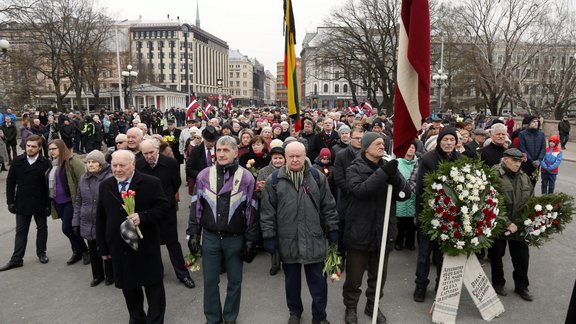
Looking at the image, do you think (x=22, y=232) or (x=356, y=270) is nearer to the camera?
(x=356, y=270)

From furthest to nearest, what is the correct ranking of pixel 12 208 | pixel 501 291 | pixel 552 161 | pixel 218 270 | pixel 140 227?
pixel 552 161 < pixel 12 208 < pixel 501 291 < pixel 218 270 < pixel 140 227

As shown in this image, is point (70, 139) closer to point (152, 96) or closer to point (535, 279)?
point (535, 279)

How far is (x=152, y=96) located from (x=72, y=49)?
2332 centimetres

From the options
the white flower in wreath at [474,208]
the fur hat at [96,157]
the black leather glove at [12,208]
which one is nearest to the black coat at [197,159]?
the fur hat at [96,157]

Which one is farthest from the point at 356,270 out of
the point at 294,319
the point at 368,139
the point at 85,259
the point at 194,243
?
the point at 85,259

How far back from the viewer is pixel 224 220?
3916 mm

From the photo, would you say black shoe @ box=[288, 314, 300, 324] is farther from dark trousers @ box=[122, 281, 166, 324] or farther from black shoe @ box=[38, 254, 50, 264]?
black shoe @ box=[38, 254, 50, 264]

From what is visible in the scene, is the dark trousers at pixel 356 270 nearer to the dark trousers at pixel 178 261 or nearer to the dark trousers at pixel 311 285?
the dark trousers at pixel 311 285

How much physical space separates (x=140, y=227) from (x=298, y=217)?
4.87ft

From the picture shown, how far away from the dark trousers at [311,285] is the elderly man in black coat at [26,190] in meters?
3.98

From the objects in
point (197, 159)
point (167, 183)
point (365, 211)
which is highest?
point (197, 159)

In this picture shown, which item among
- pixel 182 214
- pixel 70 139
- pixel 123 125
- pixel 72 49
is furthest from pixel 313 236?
pixel 72 49

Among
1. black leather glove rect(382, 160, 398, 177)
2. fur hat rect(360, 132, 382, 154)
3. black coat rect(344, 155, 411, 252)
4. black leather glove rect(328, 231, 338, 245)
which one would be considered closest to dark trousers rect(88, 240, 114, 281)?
black leather glove rect(328, 231, 338, 245)

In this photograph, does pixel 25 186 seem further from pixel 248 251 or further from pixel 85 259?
pixel 248 251
